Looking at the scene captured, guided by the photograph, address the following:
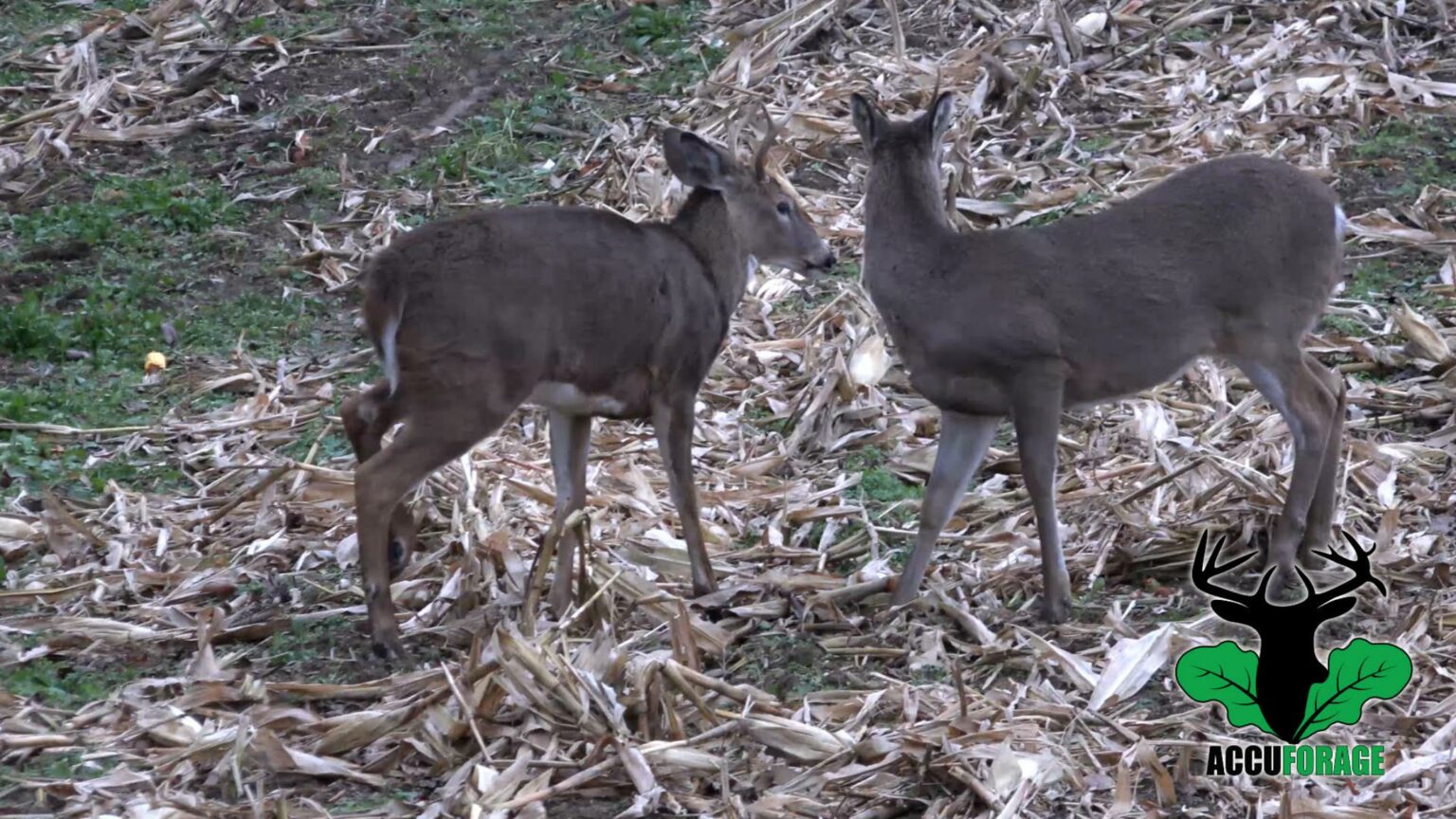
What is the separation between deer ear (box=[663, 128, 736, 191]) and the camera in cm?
787

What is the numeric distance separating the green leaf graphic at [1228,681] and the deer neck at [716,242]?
2.54m

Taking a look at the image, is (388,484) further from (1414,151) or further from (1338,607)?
(1414,151)

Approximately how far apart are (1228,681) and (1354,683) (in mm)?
393

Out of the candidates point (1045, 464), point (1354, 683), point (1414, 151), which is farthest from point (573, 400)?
point (1414, 151)

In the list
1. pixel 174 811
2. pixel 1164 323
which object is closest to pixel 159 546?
pixel 174 811

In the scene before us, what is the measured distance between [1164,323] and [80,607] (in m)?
4.01

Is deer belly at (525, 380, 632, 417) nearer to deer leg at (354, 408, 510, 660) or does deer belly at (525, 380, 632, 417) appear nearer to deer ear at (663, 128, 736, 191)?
deer leg at (354, 408, 510, 660)

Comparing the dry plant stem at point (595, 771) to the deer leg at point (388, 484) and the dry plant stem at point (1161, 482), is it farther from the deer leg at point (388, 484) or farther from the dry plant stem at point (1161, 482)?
the dry plant stem at point (1161, 482)

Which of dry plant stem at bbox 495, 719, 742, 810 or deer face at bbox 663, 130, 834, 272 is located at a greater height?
deer face at bbox 663, 130, 834, 272

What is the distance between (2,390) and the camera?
30.2ft

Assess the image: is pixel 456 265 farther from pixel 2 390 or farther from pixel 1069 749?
pixel 2 390

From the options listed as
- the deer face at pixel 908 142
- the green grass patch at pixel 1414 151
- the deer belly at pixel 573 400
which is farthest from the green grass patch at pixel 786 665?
the green grass patch at pixel 1414 151

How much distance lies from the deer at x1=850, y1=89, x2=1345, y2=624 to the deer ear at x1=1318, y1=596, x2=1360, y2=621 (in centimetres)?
33

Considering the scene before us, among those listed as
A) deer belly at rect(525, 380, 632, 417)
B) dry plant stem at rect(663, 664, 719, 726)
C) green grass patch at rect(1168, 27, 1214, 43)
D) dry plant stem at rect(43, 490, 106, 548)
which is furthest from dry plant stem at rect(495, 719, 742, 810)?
green grass patch at rect(1168, 27, 1214, 43)
